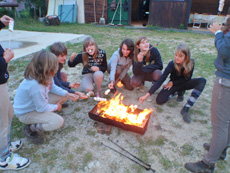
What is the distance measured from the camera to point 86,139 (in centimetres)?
266

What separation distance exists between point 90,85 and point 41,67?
1.70 m

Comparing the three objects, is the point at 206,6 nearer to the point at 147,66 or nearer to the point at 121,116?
the point at 147,66

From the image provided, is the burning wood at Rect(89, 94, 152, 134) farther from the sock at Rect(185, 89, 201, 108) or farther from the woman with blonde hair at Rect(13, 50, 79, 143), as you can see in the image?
the sock at Rect(185, 89, 201, 108)

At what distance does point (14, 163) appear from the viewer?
2.13m

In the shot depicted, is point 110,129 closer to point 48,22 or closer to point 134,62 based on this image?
point 134,62

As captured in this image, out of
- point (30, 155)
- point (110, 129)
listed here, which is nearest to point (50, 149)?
point (30, 155)

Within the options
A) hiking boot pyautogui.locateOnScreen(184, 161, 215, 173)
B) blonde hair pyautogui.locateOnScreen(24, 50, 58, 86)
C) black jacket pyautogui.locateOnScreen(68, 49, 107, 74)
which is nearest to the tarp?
black jacket pyautogui.locateOnScreen(68, 49, 107, 74)

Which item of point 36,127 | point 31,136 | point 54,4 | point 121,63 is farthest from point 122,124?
point 54,4

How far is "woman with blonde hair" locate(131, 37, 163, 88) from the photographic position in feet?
12.0

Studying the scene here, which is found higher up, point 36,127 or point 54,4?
point 54,4

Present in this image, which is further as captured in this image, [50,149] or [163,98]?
[163,98]

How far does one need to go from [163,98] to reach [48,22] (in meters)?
12.9

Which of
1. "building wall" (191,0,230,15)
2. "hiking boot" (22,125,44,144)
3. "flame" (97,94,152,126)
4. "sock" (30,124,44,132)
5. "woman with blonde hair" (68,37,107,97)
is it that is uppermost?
"building wall" (191,0,230,15)

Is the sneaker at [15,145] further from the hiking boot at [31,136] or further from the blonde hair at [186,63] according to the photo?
the blonde hair at [186,63]
